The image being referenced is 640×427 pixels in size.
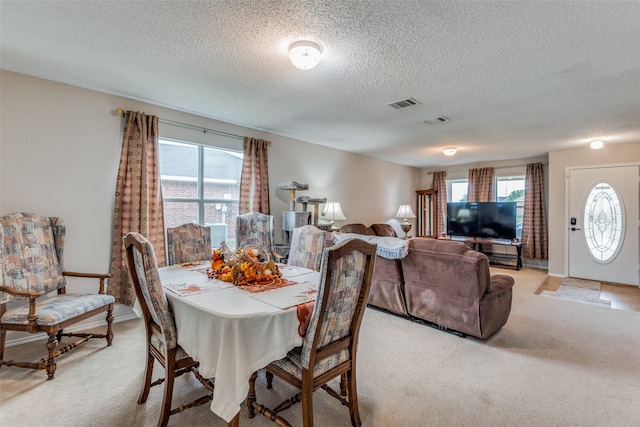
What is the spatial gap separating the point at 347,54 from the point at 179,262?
2319 mm

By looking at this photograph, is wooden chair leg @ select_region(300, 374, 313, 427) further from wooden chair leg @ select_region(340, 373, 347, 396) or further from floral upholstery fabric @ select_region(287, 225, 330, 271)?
floral upholstery fabric @ select_region(287, 225, 330, 271)

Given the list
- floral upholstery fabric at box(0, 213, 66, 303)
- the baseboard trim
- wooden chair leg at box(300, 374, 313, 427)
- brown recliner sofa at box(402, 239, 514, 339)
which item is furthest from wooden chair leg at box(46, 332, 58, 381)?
brown recliner sofa at box(402, 239, 514, 339)

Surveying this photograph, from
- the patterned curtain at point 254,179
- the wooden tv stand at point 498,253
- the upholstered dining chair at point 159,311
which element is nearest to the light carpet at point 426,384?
the upholstered dining chair at point 159,311

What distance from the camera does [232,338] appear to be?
1.42 metres

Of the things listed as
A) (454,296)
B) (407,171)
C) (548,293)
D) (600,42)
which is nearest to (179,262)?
(454,296)

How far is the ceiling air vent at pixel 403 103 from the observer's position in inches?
129

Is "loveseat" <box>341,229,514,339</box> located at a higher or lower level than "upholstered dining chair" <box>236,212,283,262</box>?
lower

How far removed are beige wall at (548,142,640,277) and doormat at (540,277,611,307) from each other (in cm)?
51

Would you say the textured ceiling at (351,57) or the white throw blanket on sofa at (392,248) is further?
the white throw blanket on sofa at (392,248)

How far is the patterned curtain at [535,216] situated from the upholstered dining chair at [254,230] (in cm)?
567

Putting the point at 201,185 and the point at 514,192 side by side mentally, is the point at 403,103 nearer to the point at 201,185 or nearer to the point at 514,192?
the point at 201,185

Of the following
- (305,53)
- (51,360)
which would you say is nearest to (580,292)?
(305,53)

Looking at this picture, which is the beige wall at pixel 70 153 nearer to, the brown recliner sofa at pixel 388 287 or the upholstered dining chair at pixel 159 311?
the upholstered dining chair at pixel 159 311

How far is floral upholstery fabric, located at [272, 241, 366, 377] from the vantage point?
56.9 inches
